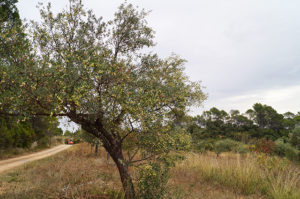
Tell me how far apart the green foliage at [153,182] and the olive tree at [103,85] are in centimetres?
53

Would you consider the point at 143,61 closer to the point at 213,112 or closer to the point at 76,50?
the point at 76,50

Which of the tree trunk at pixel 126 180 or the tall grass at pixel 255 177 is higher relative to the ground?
the tree trunk at pixel 126 180

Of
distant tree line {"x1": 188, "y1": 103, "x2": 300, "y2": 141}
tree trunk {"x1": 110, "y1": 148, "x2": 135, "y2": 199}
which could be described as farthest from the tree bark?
distant tree line {"x1": 188, "y1": 103, "x2": 300, "y2": 141}

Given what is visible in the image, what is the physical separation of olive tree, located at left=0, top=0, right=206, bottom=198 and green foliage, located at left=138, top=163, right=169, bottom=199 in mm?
530

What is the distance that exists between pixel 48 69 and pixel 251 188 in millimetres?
10593

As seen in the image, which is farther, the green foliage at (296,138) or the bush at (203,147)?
the bush at (203,147)

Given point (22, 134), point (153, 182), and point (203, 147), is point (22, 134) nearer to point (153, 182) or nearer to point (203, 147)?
point (203, 147)

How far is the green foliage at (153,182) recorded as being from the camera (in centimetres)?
605

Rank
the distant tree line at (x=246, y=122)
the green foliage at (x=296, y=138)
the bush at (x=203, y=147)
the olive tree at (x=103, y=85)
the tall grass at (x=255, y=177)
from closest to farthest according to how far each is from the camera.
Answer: the olive tree at (x=103, y=85) < the tall grass at (x=255, y=177) < the green foliage at (x=296, y=138) < the bush at (x=203, y=147) < the distant tree line at (x=246, y=122)

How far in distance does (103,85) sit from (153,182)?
141 inches

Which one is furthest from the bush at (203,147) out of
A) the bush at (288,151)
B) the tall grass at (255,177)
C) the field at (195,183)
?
the tall grass at (255,177)

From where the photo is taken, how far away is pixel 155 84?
21.7 ft

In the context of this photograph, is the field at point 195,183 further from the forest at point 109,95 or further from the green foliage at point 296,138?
the green foliage at point 296,138

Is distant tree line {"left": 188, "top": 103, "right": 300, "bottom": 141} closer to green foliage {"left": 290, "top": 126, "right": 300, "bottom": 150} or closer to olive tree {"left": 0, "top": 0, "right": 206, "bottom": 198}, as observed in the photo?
green foliage {"left": 290, "top": 126, "right": 300, "bottom": 150}
